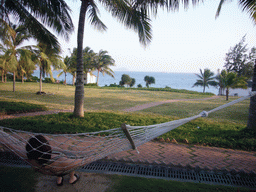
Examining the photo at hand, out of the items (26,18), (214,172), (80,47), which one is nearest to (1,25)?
(26,18)

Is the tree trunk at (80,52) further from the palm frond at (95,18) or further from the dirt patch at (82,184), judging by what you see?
the dirt patch at (82,184)

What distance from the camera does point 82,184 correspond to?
6.40ft

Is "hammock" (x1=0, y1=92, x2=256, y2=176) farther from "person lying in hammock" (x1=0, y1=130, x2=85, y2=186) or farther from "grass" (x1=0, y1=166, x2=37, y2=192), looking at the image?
"grass" (x1=0, y1=166, x2=37, y2=192)

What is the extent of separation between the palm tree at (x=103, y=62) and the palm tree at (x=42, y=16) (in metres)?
18.5

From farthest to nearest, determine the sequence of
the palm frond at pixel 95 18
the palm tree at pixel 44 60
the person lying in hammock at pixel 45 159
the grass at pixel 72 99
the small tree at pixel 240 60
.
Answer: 1. the small tree at pixel 240 60
2. the palm tree at pixel 44 60
3. the grass at pixel 72 99
4. the palm frond at pixel 95 18
5. the person lying in hammock at pixel 45 159

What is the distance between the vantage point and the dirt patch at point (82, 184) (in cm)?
186

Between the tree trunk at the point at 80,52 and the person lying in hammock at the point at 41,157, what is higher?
the tree trunk at the point at 80,52

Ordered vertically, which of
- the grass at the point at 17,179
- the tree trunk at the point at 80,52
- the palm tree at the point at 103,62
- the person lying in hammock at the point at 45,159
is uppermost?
the palm tree at the point at 103,62

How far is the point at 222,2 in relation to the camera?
418cm

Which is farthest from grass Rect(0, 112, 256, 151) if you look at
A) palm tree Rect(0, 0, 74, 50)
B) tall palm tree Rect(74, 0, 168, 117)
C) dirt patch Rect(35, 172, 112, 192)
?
palm tree Rect(0, 0, 74, 50)

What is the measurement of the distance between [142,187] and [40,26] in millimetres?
5370

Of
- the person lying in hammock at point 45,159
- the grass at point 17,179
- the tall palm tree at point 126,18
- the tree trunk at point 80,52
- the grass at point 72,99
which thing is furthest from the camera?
the grass at point 72,99

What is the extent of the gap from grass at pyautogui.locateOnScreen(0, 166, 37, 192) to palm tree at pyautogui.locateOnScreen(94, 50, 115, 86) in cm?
2214

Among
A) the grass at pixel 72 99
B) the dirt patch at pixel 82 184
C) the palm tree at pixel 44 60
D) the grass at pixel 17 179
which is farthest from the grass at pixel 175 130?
the palm tree at pixel 44 60
